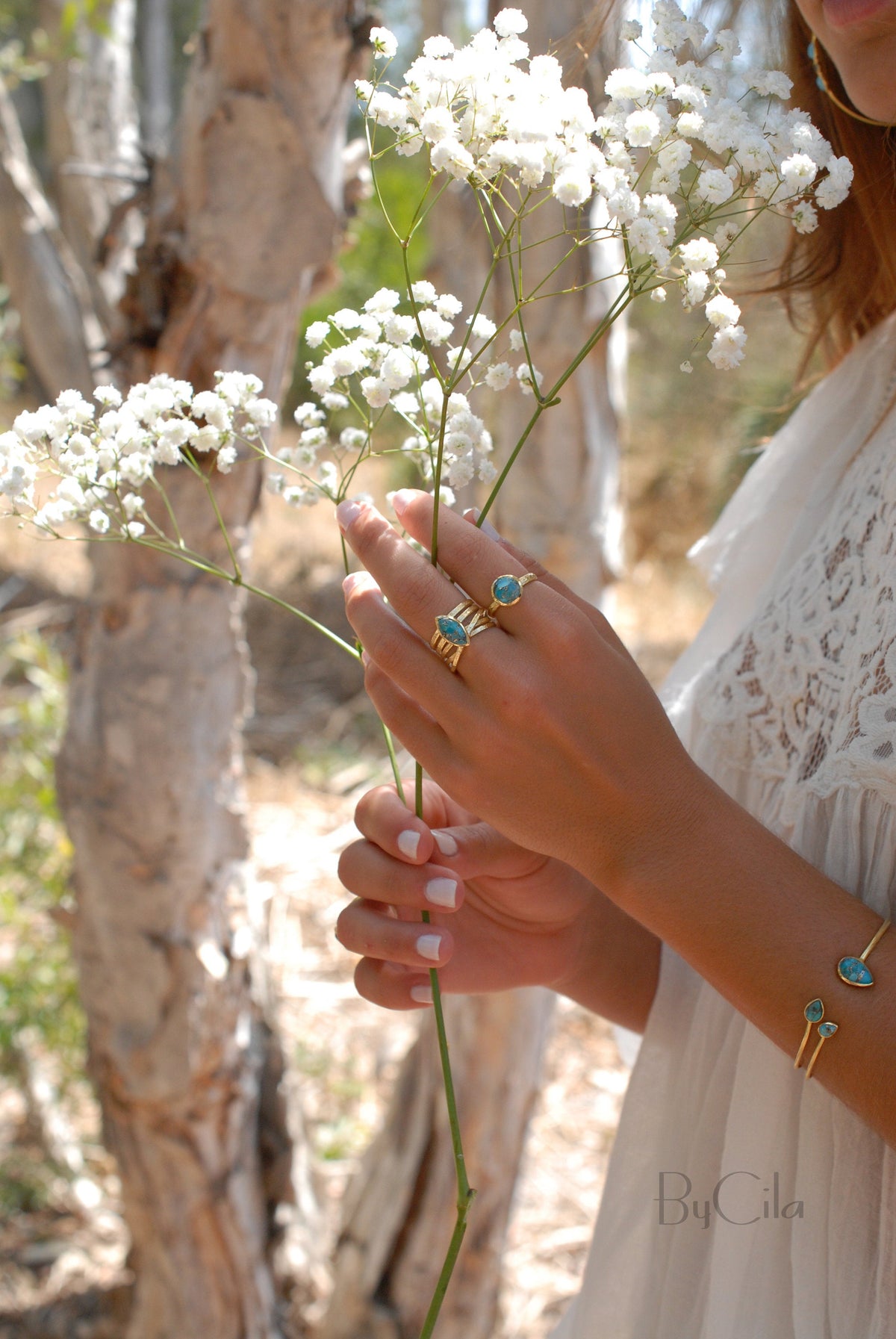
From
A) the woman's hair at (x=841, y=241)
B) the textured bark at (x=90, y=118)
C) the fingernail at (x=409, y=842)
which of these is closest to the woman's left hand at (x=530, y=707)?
the fingernail at (x=409, y=842)

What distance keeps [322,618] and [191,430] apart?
188 inches

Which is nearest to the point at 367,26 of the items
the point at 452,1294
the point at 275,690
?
the point at 452,1294

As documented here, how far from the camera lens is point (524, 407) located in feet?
6.17

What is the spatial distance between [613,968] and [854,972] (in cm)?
39

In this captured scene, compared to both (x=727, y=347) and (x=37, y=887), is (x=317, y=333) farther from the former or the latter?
(x=37, y=887)

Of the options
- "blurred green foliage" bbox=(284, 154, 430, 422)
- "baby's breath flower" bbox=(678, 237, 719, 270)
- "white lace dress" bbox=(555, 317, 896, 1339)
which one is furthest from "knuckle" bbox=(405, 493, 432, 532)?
"blurred green foliage" bbox=(284, 154, 430, 422)

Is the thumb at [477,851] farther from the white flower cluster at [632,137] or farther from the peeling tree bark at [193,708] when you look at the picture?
the peeling tree bark at [193,708]

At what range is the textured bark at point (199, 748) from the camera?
134 centimetres

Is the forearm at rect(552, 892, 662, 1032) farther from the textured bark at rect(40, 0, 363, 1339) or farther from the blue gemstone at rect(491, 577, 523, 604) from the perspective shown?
the textured bark at rect(40, 0, 363, 1339)

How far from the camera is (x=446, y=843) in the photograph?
0.87m

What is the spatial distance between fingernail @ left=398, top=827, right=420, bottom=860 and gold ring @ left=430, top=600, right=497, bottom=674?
0.61 feet

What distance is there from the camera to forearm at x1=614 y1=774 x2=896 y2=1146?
691 millimetres

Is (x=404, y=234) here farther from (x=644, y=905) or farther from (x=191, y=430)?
(x=644, y=905)

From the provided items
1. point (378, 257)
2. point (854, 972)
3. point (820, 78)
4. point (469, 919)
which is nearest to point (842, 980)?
point (854, 972)
